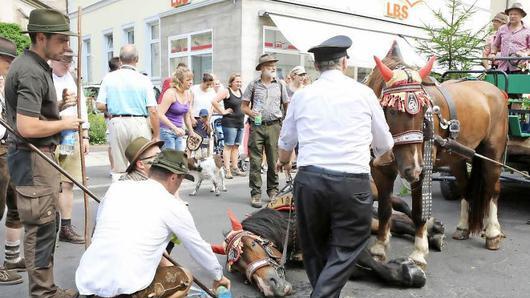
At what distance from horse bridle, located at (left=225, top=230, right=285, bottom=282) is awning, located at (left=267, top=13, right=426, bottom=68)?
1024 cm

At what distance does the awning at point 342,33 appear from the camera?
13773 millimetres

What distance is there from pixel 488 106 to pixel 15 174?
14.7ft

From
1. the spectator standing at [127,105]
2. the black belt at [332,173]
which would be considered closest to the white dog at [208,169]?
the spectator standing at [127,105]

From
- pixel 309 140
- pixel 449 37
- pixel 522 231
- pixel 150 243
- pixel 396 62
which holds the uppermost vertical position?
pixel 449 37

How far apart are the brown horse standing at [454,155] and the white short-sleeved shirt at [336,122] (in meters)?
0.82

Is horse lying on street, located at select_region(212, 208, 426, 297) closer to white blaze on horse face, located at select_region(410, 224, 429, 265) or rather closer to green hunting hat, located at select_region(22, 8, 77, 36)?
white blaze on horse face, located at select_region(410, 224, 429, 265)

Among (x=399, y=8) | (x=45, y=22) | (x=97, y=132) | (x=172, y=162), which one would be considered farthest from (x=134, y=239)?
(x=399, y=8)

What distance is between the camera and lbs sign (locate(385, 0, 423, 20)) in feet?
57.5

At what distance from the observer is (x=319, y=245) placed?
3172 mm

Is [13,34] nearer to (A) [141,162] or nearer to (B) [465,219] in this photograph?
(A) [141,162]

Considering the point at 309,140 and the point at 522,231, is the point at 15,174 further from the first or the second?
the point at 522,231

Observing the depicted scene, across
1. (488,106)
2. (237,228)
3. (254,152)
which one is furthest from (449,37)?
(237,228)

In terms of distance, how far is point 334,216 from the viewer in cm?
300

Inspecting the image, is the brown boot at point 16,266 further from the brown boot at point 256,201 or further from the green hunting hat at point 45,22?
the brown boot at point 256,201
